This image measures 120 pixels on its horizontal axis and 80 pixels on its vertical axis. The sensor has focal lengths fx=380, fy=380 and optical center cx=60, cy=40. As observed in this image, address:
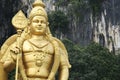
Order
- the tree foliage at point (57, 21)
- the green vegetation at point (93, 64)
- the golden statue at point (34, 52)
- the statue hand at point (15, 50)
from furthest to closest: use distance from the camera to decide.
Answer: the tree foliage at point (57, 21) < the green vegetation at point (93, 64) < the golden statue at point (34, 52) < the statue hand at point (15, 50)

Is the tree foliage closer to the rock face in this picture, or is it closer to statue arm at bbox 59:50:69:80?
the rock face

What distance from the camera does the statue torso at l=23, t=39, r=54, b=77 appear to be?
19.2 feet

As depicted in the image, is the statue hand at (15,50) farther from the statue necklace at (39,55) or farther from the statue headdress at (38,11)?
the statue headdress at (38,11)

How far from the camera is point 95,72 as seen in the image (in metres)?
17.5

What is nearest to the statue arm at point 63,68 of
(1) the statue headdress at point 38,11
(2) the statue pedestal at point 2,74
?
(1) the statue headdress at point 38,11

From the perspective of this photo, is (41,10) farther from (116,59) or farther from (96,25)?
(96,25)

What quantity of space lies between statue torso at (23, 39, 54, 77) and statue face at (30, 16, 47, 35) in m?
0.15

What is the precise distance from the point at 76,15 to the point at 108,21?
388 centimetres

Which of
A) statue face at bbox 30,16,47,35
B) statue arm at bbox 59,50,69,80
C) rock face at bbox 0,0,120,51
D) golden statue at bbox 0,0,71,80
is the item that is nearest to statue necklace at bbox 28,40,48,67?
golden statue at bbox 0,0,71,80

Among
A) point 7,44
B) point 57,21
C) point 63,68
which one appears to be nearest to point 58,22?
point 57,21

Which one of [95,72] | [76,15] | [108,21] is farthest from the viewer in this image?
[108,21]

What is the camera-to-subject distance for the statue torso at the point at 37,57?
19.2 ft

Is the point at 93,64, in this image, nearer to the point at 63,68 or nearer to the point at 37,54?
the point at 63,68

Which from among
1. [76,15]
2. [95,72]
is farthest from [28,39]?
[76,15]
